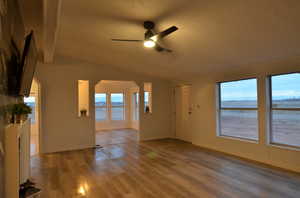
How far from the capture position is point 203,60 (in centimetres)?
461

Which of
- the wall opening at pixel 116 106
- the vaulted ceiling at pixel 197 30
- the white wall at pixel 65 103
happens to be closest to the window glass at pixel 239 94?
the vaulted ceiling at pixel 197 30

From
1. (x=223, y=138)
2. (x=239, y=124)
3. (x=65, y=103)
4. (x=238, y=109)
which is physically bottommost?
(x=223, y=138)

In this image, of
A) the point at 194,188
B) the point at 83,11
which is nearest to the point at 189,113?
the point at 194,188

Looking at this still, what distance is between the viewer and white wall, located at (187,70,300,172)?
13.0 ft

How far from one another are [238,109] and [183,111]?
2.25 metres

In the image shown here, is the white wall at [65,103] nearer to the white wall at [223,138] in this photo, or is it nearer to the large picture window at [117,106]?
the white wall at [223,138]

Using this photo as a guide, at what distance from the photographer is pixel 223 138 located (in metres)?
5.22

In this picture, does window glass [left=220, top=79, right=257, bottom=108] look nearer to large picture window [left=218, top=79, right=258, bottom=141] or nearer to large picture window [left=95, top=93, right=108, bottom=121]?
large picture window [left=218, top=79, right=258, bottom=141]

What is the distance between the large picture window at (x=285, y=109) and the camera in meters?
3.84

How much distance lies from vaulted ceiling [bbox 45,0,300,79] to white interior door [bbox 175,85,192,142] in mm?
1830

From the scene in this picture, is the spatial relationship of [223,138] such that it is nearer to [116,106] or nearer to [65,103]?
[65,103]

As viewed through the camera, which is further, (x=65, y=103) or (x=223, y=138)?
(x=65, y=103)

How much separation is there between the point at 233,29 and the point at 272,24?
0.52 m

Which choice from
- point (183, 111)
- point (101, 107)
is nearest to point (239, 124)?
point (183, 111)
